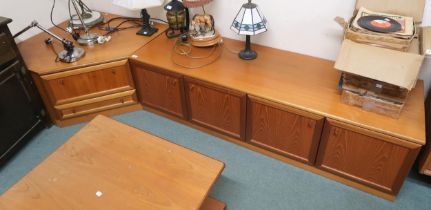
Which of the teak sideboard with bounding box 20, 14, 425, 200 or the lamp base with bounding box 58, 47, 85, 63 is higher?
the lamp base with bounding box 58, 47, 85, 63

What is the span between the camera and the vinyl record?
1.50 m

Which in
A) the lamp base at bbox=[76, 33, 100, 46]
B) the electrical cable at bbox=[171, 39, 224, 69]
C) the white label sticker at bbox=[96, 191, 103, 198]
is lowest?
the white label sticker at bbox=[96, 191, 103, 198]

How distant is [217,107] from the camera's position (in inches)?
79.0

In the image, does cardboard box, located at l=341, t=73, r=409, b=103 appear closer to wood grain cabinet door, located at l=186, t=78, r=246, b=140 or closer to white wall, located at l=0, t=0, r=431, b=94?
white wall, located at l=0, t=0, r=431, b=94

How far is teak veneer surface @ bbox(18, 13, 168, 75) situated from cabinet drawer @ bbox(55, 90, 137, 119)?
27 cm

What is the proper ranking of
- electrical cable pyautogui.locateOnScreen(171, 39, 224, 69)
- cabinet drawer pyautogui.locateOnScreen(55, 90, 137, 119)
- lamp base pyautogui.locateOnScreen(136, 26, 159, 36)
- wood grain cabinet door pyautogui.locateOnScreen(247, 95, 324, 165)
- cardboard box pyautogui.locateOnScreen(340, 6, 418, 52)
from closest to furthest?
cardboard box pyautogui.locateOnScreen(340, 6, 418, 52)
wood grain cabinet door pyautogui.locateOnScreen(247, 95, 324, 165)
electrical cable pyautogui.locateOnScreen(171, 39, 224, 69)
cabinet drawer pyautogui.locateOnScreen(55, 90, 137, 119)
lamp base pyautogui.locateOnScreen(136, 26, 159, 36)

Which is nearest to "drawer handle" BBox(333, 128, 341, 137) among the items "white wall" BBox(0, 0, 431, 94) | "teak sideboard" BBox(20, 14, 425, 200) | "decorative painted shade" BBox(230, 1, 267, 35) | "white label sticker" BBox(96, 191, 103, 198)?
"teak sideboard" BBox(20, 14, 425, 200)

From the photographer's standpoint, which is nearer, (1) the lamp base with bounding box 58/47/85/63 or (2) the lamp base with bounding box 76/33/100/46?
(1) the lamp base with bounding box 58/47/85/63

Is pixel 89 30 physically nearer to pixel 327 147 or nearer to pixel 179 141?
pixel 179 141

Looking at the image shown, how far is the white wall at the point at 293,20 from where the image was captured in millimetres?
1845

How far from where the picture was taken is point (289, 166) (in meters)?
1.96

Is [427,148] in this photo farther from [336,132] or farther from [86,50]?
[86,50]

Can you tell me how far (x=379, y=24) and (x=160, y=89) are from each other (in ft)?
4.41

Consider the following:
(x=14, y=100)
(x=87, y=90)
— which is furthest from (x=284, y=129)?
(x=14, y=100)
